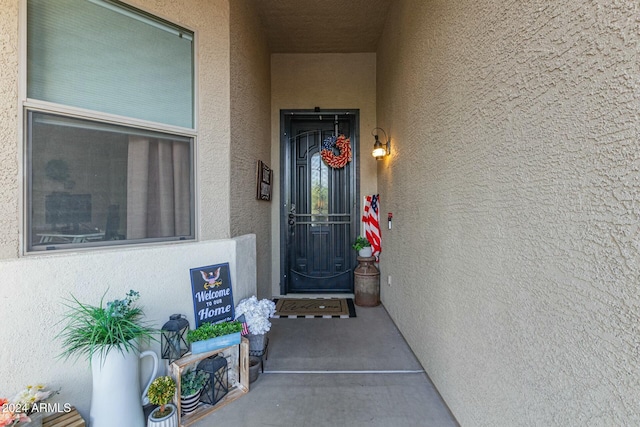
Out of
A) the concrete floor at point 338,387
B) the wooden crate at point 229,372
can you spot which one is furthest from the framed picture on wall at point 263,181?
the wooden crate at point 229,372

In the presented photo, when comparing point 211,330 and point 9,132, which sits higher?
point 9,132

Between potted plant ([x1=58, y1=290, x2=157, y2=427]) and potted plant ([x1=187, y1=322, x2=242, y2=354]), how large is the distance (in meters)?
0.31

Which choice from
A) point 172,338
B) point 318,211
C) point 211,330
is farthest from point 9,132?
point 318,211

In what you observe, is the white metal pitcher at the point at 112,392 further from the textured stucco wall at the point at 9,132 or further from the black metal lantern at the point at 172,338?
the textured stucco wall at the point at 9,132

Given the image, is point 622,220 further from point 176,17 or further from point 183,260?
point 176,17

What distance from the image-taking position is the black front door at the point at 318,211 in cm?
407

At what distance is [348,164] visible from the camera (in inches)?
159

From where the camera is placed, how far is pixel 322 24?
3.40 m

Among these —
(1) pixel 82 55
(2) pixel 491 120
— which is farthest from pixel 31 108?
(2) pixel 491 120

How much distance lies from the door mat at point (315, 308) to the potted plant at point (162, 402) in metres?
1.69

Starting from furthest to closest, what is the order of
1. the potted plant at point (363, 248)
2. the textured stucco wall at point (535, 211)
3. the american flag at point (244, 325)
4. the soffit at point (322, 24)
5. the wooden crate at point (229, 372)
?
the potted plant at point (363, 248) < the soffit at point (322, 24) < the american flag at point (244, 325) < the wooden crate at point (229, 372) < the textured stucco wall at point (535, 211)

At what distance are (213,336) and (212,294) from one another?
0.31 metres

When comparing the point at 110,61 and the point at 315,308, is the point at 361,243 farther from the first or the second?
the point at 110,61

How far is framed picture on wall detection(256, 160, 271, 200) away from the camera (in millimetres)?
3076
